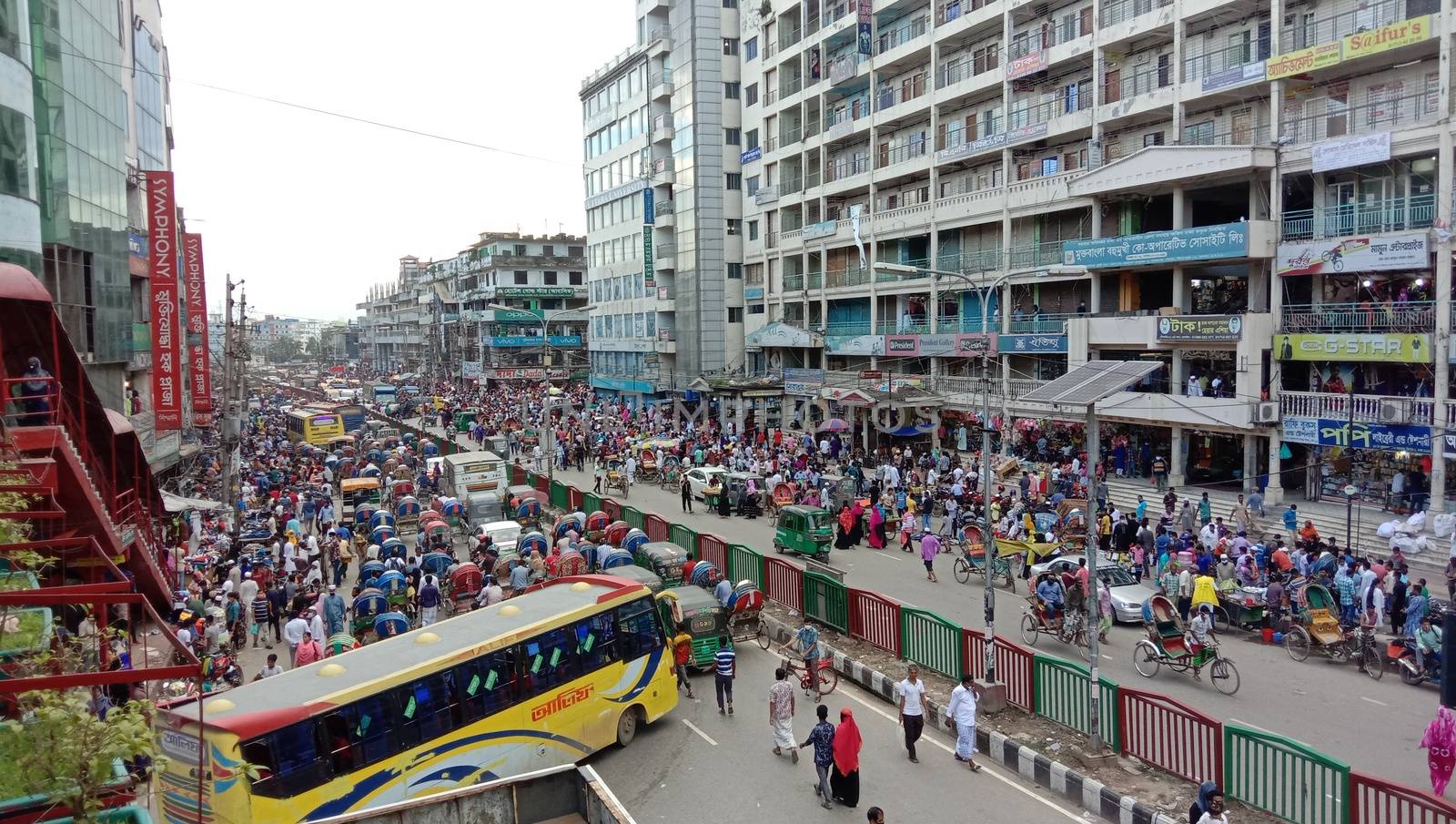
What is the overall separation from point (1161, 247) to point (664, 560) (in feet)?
65.6

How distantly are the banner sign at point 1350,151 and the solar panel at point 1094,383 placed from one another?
17247 mm

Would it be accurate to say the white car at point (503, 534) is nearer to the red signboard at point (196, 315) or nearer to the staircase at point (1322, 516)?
the red signboard at point (196, 315)

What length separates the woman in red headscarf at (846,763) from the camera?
11656 mm

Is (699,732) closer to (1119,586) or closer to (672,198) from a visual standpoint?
(1119,586)

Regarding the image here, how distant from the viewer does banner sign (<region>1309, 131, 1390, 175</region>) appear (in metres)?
25.6

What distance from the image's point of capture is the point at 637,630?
1430 centimetres

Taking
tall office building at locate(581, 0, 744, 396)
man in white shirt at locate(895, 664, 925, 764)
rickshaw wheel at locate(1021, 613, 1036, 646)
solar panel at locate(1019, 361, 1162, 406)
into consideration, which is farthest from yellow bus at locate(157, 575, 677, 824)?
tall office building at locate(581, 0, 744, 396)

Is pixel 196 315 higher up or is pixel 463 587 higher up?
pixel 196 315

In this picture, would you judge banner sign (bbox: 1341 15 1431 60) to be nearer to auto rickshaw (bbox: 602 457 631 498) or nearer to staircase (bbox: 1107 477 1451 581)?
staircase (bbox: 1107 477 1451 581)

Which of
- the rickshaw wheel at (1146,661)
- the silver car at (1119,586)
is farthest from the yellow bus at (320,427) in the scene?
the rickshaw wheel at (1146,661)

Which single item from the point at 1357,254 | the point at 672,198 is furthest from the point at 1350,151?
the point at 672,198

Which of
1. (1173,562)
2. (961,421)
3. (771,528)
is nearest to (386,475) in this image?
(771,528)

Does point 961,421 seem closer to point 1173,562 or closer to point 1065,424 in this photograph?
point 1065,424

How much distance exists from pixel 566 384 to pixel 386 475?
46.3 m
